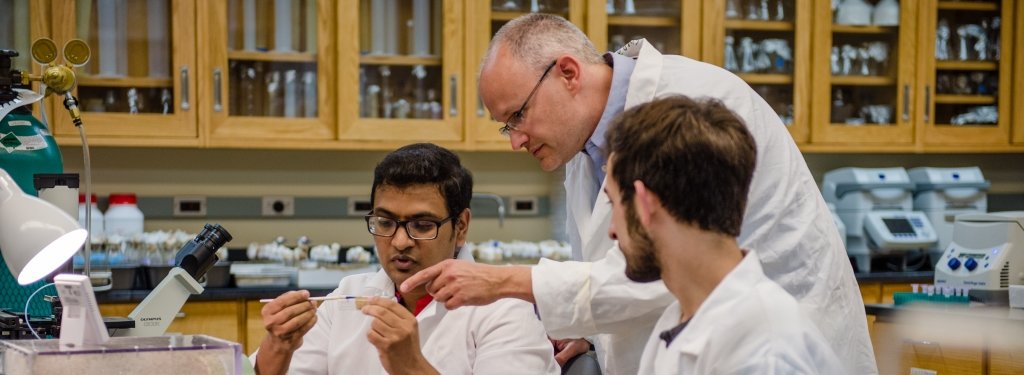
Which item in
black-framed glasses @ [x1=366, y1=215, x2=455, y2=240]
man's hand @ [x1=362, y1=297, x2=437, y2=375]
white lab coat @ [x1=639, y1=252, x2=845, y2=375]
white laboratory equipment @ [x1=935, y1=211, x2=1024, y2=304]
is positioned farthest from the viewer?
white laboratory equipment @ [x1=935, y1=211, x2=1024, y2=304]

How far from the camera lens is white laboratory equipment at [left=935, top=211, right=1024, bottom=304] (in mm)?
3180

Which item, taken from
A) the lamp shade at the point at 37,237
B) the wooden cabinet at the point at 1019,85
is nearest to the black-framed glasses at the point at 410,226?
the lamp shade at the point at 37,237

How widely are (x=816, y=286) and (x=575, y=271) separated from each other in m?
0.39

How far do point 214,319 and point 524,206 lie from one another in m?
1.35

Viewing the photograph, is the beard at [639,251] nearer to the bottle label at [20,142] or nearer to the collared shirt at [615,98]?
the collared shirt at [615,98]

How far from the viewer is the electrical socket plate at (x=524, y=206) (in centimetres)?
423

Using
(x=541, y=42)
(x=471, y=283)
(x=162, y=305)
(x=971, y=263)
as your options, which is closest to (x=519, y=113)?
(x=541, y=42)

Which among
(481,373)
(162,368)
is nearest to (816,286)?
(481,373)

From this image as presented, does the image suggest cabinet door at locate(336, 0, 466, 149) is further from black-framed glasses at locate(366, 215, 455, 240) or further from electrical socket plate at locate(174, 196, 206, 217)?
black-framed glasses at locate(366, 215, 455, 240)

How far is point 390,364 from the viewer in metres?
1.71

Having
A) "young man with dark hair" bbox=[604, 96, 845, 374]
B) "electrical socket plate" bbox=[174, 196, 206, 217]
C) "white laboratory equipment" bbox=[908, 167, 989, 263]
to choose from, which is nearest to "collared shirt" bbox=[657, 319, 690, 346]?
"young man with dark hair" bbox=[604, 96, 845, 374]

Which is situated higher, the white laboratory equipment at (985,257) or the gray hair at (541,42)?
the gray hair at (541,42)

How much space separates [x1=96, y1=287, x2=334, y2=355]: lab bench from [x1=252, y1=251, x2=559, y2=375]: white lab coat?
1.35 metres

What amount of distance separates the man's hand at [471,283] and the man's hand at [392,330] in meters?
0.08
